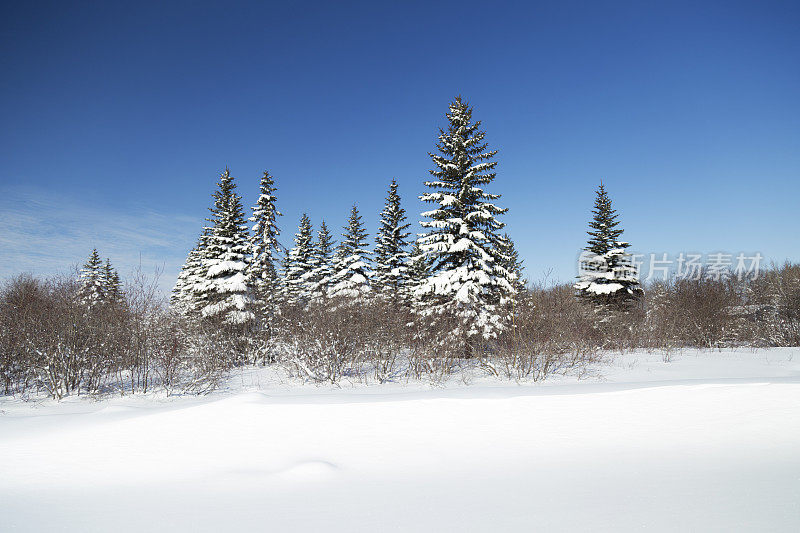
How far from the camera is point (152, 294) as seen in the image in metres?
12.1

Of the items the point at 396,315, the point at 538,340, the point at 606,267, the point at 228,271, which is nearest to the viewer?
the point at 538,340

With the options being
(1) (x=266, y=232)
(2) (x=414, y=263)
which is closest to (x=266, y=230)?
(1) (x=266, y=232)

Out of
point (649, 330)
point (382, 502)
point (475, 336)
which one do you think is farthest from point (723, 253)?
point (382, 502)

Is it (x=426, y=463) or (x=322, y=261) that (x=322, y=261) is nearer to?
(x=322, y=261)

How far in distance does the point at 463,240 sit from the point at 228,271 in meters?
13.4

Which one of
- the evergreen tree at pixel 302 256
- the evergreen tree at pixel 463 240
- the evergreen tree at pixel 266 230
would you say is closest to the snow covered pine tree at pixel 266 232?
the evergreen tree at pixel 266 230

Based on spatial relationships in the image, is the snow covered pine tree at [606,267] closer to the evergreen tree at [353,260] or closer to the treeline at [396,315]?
the treeline at [396,315]

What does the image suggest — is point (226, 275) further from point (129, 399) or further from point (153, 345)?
point (129, 399)

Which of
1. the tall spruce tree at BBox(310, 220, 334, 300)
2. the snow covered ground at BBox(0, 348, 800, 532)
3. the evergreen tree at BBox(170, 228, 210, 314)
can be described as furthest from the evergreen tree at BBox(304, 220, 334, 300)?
the snow covered ground at BBox(0, 348, 800, 532)

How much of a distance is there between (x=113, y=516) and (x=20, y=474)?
1.82m

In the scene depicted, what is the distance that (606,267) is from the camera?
24.5 meters

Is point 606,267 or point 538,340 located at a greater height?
point 606,267

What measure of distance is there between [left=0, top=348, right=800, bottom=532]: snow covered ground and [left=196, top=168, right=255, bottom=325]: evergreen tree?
1339 cm

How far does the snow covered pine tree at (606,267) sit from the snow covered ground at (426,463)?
19.3 meters
